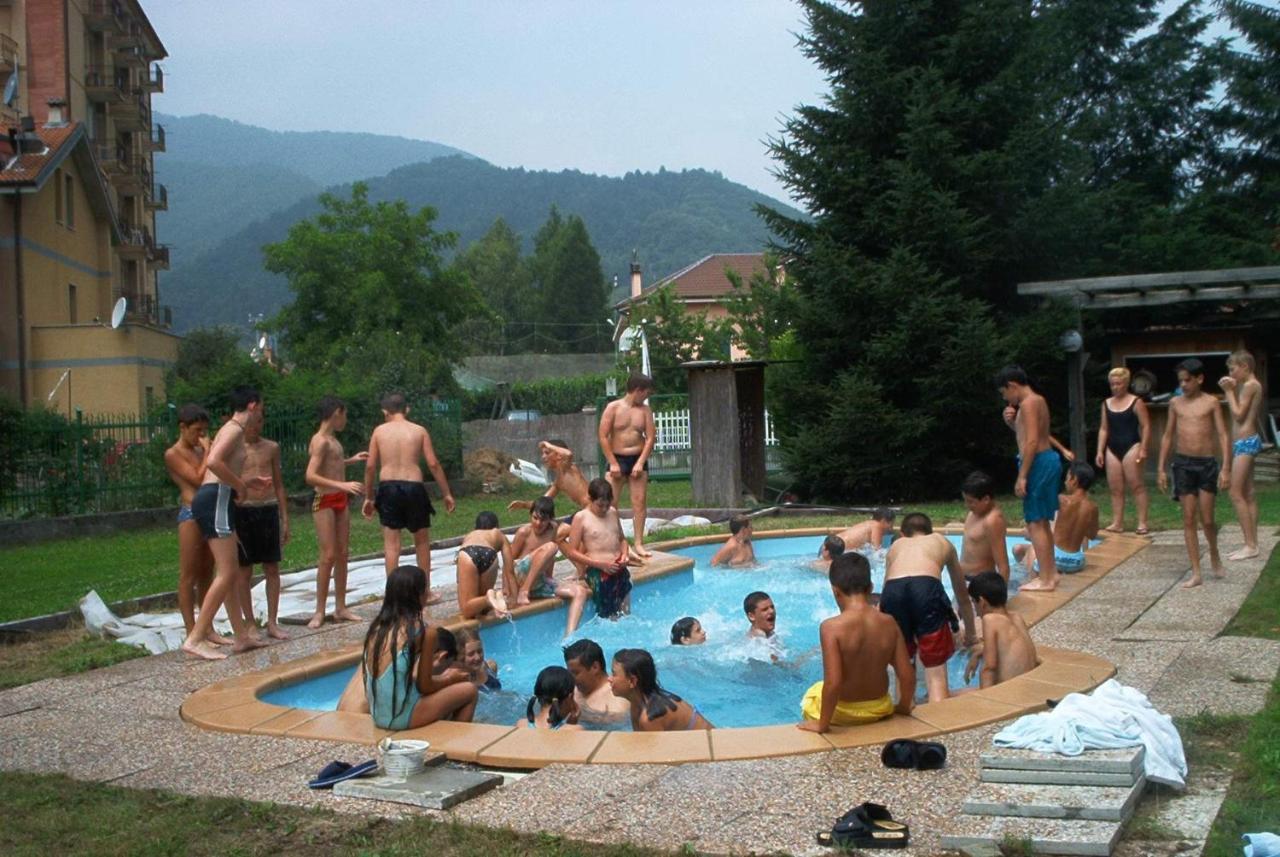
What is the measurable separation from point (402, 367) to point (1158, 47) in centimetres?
1821

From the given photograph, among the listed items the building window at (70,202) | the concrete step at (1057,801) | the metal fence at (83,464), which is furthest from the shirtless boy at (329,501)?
the building window at (70,202)

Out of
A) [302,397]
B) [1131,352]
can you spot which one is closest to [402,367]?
[302,397]

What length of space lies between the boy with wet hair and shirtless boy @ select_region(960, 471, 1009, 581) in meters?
3.72

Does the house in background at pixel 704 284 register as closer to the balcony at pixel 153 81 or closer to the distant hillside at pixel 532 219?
the balcony at pixel 153 81

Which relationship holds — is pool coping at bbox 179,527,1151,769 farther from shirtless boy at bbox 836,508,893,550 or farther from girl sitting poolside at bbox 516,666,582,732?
shirtless boy at bbox 836,508,893,550

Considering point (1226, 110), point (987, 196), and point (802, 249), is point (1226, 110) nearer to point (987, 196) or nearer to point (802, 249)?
point (987, 196)

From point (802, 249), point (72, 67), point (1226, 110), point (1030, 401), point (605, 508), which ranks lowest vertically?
point (605, 508)

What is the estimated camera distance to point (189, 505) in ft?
27.3

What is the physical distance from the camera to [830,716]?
216 inches

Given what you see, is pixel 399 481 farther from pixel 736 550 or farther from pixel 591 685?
pixel 736 550

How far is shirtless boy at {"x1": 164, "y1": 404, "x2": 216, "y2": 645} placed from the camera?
830 cm

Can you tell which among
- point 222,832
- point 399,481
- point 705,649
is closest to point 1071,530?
point 705,649

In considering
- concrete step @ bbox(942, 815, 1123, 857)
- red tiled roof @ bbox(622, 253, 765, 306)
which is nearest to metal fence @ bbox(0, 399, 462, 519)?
concrete step @ bbox(942, 815, 1123, 857)

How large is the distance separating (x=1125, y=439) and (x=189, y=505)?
347 inches
